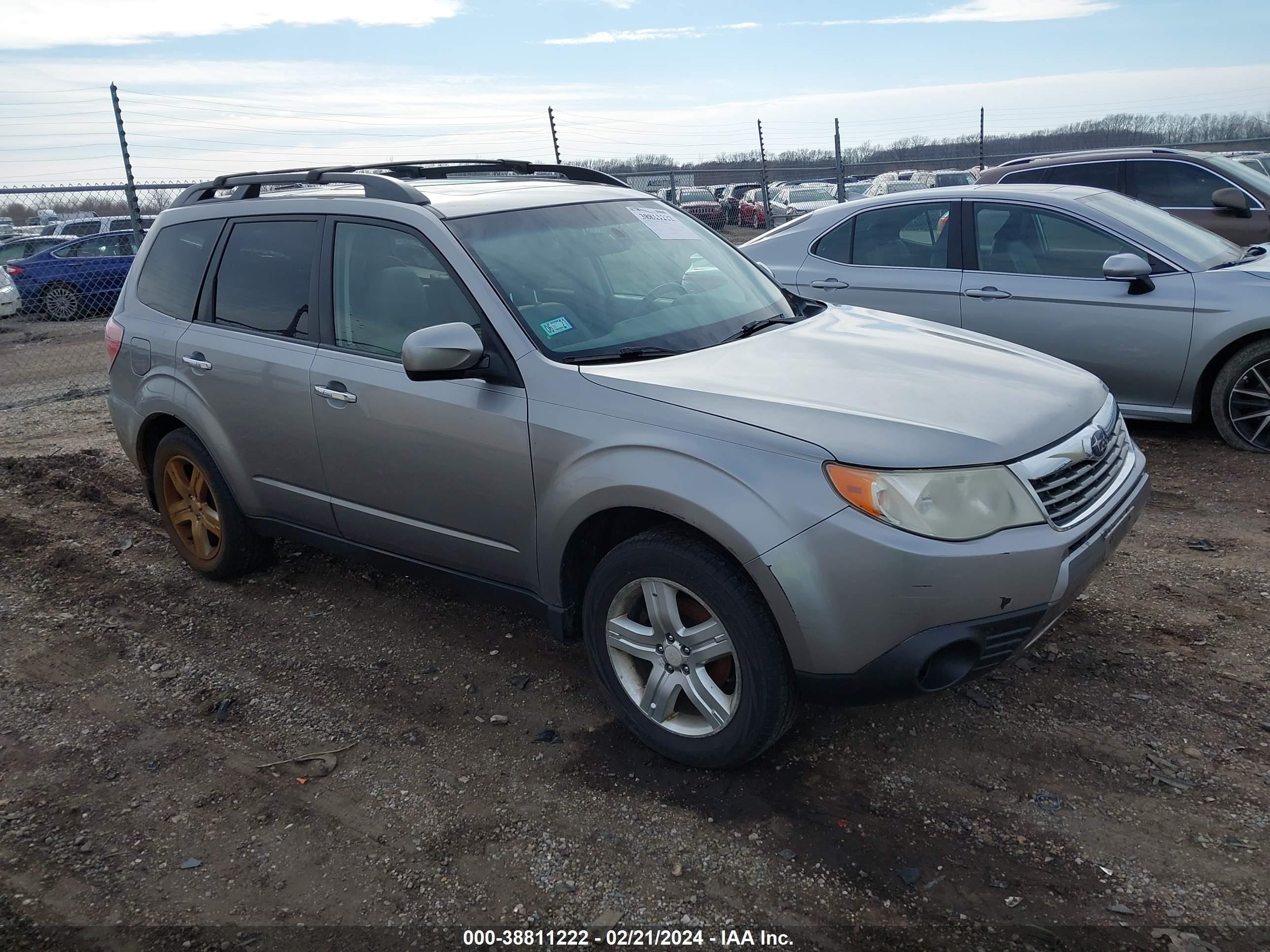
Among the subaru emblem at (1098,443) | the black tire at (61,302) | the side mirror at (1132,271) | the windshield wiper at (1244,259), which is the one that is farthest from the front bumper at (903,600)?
the black tire at (61,302)


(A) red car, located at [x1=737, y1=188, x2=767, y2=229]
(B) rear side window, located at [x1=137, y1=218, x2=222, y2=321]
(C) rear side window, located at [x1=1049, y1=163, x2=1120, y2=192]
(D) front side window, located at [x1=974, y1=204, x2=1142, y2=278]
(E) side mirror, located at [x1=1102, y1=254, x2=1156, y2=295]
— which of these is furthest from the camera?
(A) red car, located at [x1=737, y1=188, x2=767, y2=229]

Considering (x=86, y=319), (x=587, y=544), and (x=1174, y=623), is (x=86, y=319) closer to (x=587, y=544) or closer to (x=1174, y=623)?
(x=587, y=544)

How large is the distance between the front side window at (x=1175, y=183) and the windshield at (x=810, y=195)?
642 inches

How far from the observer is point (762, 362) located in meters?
3.36

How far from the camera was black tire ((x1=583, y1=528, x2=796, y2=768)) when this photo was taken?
2885 mm

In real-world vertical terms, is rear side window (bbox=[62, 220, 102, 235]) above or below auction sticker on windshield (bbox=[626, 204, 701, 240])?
above

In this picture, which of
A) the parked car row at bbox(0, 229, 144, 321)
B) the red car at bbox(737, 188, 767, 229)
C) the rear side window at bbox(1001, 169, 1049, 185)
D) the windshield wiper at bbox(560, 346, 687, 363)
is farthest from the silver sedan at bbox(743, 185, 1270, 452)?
the red car at bbox(737, 188, 767, 229)

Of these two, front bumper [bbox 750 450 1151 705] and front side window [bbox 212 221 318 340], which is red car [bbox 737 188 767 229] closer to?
front side window [bbox 212 221 318 340]

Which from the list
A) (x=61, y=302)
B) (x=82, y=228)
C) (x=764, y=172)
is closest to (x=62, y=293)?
(x=61, y=302)

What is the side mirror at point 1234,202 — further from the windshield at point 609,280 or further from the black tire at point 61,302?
the black tire at point 61,302

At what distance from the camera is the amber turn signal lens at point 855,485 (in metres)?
2.71

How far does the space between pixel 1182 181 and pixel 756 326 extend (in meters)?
6.83

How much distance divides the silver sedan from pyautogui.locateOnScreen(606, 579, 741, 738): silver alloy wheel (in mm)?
4054

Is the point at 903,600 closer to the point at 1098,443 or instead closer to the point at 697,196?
the point at 1098,443
